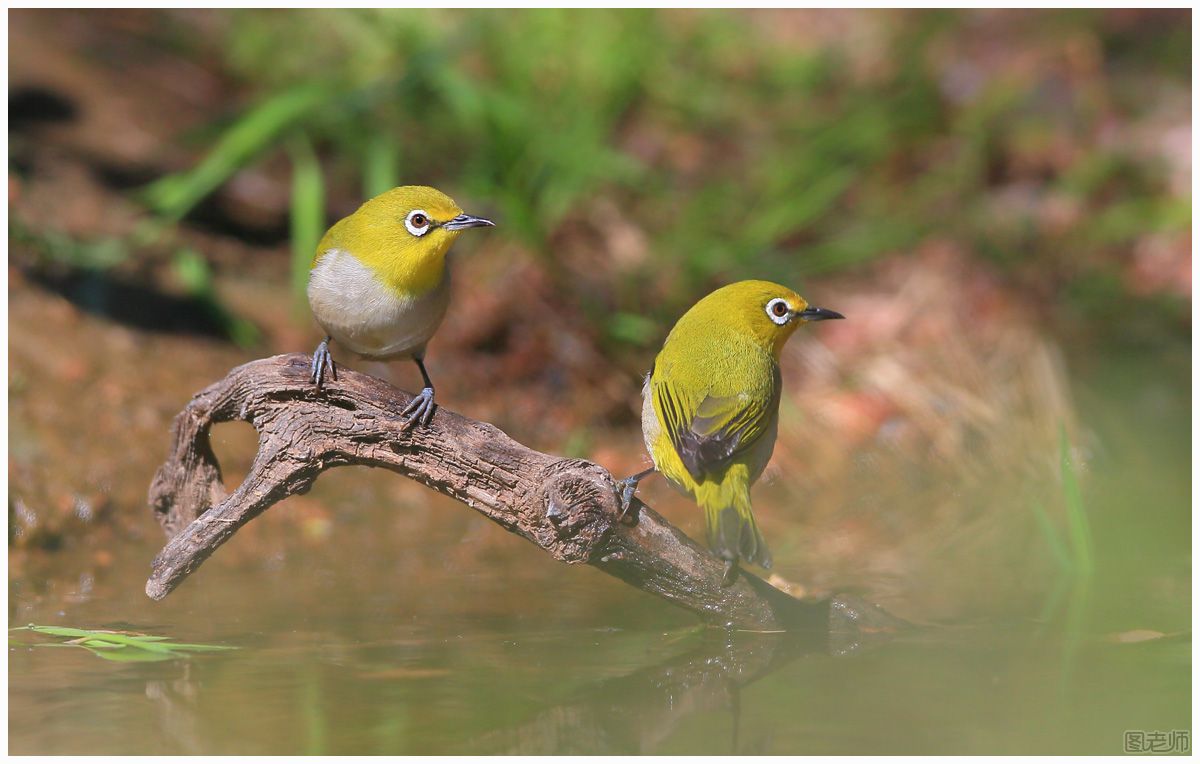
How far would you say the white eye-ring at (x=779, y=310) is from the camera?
3.74 metres

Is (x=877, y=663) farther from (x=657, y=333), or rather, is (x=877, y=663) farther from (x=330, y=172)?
(x=330, y=172)

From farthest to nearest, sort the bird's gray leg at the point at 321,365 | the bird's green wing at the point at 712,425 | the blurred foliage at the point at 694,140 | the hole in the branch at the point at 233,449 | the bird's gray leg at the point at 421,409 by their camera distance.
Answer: the blurred foliage at the point at 694,140
the hole in the branch at the point at 233,449
the bird's gray leg at the point at 321,365
the bird's gray leg at the point at 421,409
the bird's green wing at the point at 712,425

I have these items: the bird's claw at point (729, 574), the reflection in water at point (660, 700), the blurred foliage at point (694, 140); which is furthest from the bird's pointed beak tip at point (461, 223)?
the blurred foliage at point (694, 140)

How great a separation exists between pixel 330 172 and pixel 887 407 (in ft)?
12.0

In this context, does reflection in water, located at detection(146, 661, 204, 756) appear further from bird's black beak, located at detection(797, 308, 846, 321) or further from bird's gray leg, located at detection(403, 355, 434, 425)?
bird's black beak, located at detection(797, 308, 846, 321)

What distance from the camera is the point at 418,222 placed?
146 inches

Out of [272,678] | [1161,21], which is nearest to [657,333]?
[272,678]

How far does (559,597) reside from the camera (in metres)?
4.51

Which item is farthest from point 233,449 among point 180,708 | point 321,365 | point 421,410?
point 180,708

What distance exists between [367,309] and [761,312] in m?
1.12

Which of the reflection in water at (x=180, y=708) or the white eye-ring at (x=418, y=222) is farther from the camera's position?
the white eye-ring at (x=418, y=222)

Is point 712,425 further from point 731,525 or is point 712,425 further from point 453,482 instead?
point 453,482
